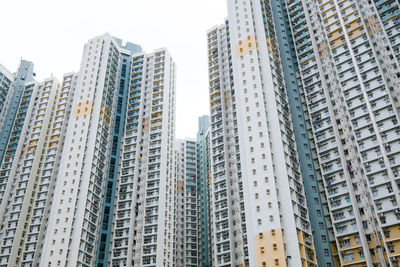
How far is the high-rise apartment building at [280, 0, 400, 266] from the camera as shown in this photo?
6078 centimetres

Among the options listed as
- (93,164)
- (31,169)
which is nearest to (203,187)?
(93,164)

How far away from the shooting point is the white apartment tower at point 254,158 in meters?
59.0

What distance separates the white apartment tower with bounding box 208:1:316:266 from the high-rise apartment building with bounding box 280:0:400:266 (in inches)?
210

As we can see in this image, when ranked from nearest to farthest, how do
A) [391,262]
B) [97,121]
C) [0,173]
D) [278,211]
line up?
[391,262]
[278,211]
[97,121]
[0,173]

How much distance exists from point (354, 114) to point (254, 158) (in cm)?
2047

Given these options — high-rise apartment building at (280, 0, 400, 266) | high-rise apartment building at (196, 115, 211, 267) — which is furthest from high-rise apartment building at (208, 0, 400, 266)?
high-rise apartment building at (196, 115, 211, 267)

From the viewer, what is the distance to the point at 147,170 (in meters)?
84.9

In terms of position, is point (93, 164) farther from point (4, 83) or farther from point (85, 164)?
point (4, 83)

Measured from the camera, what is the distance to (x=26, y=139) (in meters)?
99.2

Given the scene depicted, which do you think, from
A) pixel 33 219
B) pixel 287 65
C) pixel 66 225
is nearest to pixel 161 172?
pixel 66 225

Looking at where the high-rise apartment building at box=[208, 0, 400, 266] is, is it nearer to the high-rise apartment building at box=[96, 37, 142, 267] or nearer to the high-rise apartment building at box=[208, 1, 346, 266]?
the high-rise apartment building at box=[208, 1, 346, 266]

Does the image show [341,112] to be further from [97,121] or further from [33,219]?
[33,219]

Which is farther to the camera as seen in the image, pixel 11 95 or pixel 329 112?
pixel 11 95

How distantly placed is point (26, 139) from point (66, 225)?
35028mm
